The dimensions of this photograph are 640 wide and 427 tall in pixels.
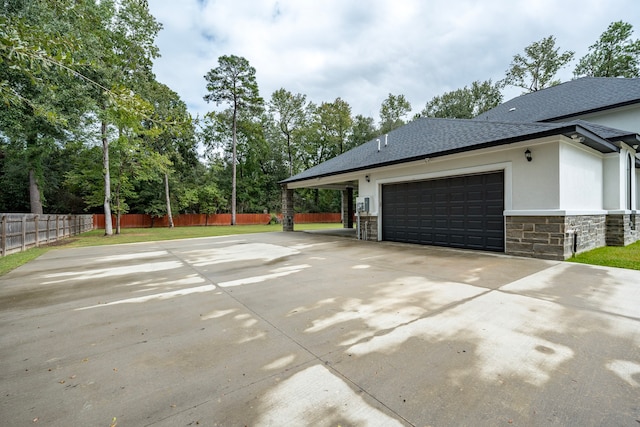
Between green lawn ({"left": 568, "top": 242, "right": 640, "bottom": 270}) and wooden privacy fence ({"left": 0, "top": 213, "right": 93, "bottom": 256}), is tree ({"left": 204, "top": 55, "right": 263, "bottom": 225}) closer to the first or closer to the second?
wooden privacy fence ({"left": 0, "top": 213, "right": 93, "bottom": 256})

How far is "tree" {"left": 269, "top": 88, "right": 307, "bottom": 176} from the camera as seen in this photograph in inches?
1320

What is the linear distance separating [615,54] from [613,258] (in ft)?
86.2

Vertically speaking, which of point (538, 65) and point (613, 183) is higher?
point (538, 65)

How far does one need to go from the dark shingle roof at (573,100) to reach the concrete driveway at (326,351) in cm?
1149

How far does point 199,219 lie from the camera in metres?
29.1

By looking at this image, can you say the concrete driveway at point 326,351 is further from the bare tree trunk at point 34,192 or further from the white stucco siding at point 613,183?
the bare tree trunk at point 34,192

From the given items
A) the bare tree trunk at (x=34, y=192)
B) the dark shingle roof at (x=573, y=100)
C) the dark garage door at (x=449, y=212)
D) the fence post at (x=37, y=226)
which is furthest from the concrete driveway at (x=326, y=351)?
the bare tree trunk at (x=34, y=192)

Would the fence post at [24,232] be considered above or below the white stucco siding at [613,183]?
below

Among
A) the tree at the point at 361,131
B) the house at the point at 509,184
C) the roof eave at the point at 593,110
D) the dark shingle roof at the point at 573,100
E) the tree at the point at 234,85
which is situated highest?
the tree at the point at 234,85

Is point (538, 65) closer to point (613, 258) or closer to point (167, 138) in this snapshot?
point (613, 258)

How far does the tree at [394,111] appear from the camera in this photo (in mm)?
33750

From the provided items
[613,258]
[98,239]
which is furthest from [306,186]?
[613,258]

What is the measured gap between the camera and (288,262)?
6.54 meters

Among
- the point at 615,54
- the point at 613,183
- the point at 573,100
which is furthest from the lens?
the point at 615,54
